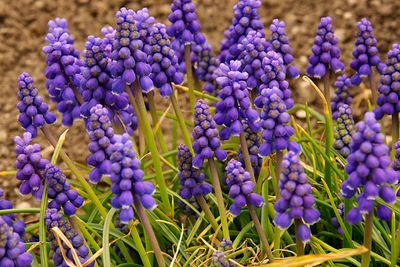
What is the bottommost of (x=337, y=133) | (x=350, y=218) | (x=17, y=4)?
(x=350, y=218)

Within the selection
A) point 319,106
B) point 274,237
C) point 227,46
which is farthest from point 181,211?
point 319,106

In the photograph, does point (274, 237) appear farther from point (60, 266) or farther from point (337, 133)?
point (60, 266)

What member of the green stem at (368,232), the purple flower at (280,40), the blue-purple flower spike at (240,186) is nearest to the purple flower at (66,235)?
the blue-purple flower spike at (240,186)

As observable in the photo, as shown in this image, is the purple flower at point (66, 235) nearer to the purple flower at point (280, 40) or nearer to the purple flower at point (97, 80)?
the purple flower at point (97, 80)

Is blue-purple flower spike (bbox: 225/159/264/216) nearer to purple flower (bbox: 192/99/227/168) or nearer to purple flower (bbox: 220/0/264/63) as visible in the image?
purple flower (bbox: 192/99/227/168)

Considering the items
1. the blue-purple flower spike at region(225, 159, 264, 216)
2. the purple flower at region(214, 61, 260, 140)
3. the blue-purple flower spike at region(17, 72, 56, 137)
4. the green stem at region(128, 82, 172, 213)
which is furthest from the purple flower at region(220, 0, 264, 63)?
the blue-purple flower spike at region(17, 72, 56, 137)

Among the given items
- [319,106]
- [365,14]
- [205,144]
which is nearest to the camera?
[205,144]

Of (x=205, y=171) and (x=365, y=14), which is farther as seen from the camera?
(x=365, y=14)
